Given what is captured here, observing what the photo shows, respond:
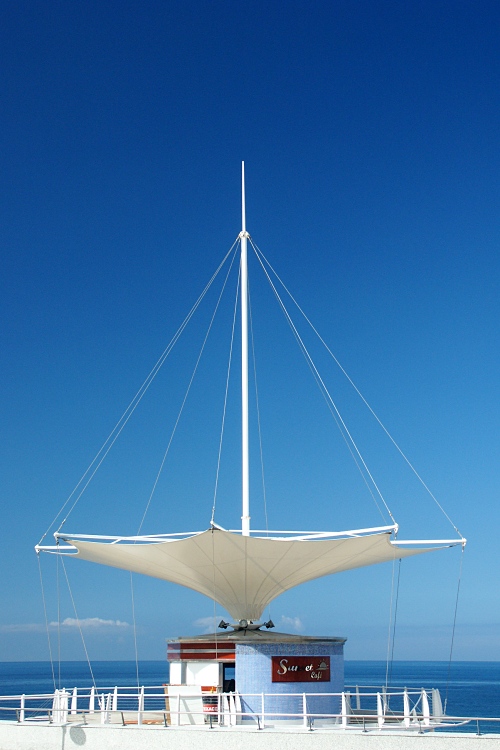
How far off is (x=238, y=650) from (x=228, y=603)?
3176mm

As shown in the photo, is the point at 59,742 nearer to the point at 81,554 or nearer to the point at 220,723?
the point at 220,723

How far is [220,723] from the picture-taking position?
71.2 feet

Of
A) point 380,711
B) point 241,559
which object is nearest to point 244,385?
point 241,559

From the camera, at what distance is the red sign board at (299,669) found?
23.2 meters

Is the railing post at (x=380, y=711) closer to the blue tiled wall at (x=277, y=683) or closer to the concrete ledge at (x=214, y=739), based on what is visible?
the concrete ledge at (x=214, y=739)

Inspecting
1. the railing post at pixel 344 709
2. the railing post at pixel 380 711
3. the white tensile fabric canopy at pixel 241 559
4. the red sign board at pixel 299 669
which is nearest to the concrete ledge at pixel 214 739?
the railing post at pixel 380 711

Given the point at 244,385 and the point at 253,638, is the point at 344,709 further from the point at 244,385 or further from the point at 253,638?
the point at 244,385

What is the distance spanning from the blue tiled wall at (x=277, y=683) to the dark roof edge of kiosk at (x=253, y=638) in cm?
14

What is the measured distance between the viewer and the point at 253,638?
77.8 ft

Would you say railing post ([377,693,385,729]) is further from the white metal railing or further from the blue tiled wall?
the blue tiled wall

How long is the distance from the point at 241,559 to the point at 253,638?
2.48 metres

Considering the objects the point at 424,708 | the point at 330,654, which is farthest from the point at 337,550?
the point at 424,708

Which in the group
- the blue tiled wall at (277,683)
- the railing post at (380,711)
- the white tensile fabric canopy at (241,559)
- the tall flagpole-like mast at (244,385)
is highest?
the tall flagpole-like mast at (244,385)

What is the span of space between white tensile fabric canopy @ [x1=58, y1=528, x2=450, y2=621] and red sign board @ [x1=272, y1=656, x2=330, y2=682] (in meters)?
2.70
